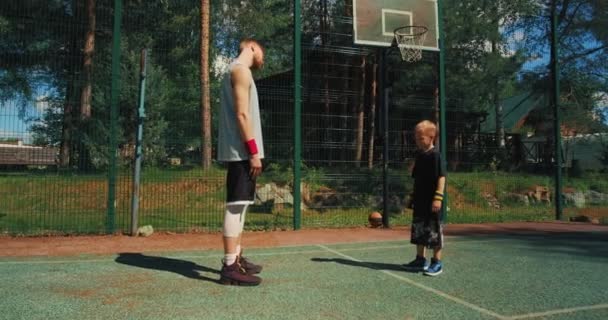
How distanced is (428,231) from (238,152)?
2.08 m

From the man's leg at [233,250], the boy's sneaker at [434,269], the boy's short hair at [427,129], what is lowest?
the boy's sneaker at [434,269]

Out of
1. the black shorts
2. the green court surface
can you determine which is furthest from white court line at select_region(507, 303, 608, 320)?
the black shorts

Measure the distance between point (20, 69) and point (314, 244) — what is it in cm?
526

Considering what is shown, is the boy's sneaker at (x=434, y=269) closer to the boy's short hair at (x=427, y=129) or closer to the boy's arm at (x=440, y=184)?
the boy's arm at (x=440, y=184)

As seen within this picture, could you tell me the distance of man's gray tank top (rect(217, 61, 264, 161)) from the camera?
393 centimetres

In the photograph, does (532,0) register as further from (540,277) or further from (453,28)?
(540,277)

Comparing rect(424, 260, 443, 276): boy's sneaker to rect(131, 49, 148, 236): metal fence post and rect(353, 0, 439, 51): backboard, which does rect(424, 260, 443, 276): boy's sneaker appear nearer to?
rect(131, 49, 148, 236): metal fence post

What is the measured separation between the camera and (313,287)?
3.94 m

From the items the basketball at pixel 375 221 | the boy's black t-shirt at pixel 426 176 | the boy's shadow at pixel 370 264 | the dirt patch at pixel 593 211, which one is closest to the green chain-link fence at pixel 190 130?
the basketball at pixel 375 221

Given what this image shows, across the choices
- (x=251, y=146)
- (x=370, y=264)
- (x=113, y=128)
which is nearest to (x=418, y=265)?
(x=370, y=264)

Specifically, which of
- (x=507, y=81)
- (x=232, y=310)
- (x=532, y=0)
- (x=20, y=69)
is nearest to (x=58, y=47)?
(x=20, y=69)

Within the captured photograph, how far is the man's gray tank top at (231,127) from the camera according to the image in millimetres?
3932

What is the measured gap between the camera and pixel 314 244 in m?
6.55

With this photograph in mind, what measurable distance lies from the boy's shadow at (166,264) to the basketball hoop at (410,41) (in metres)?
6.20
